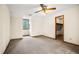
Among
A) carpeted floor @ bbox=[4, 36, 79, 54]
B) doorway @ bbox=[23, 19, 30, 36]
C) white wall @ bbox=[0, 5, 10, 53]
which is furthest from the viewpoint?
doorway @ bbox=[23, 19, 30, 36]

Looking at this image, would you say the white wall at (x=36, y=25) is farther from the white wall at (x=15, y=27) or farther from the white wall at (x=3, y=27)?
the white wall at (x=3, y=27)

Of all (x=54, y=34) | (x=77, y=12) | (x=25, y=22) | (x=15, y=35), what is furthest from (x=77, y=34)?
(x=25, y=22)

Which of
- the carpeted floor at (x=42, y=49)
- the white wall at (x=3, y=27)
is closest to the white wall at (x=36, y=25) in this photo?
the carpeted floor at (x=42, y=49)

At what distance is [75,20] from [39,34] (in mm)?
4317

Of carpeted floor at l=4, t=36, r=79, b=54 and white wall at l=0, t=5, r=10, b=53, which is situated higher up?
white wall at l=0, t=5, r=10, b=53

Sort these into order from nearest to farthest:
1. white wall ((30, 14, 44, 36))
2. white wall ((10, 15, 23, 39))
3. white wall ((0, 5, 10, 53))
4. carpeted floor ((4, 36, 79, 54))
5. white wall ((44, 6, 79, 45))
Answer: white wall ((0, 5, 10, 53)) < carpeted floor ((4, 36, 79, 54)) < white wall ((44, 6, 79, 45)) < white wall ((10, 15, 23, 39)) < white wall ((30, 14, 44, 36))

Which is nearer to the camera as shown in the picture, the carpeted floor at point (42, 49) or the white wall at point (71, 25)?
the carpeted floor at point (42, 49)

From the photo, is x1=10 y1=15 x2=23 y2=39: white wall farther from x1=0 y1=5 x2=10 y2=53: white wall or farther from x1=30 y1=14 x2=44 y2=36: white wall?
x1=0 y1=5 x2=10 y2=53: white wall

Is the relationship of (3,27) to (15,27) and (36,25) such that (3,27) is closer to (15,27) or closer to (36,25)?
(15,27)

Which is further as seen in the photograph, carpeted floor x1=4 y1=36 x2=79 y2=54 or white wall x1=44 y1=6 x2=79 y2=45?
white wall x1=44 y1=6 x2=79 y2=45

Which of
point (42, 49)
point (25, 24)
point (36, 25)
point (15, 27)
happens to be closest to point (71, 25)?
point (42, 49)

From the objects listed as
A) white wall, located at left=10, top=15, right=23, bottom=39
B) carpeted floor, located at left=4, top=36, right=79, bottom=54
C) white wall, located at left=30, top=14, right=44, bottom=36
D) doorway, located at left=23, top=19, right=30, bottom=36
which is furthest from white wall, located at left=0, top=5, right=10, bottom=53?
doorway, located at left=23, top=19, right=30, bottom=36

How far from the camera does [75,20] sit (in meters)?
4.10
